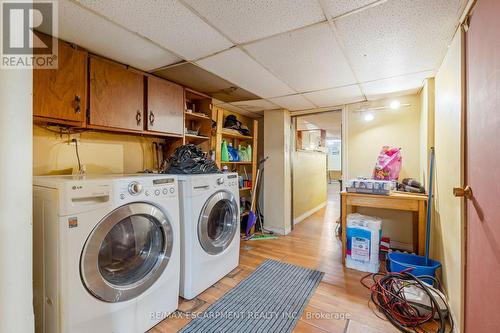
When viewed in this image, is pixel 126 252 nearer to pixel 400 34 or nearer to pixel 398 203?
pixel 400 34

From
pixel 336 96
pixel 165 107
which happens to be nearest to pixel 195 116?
pixel 165 107

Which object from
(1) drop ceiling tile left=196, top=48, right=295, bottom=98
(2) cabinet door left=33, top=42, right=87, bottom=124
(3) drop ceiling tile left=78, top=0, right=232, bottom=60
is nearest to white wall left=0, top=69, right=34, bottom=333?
(3) drop ceiling tile left=78, top=0, right=232, bottom=60

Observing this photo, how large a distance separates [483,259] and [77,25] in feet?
8.36

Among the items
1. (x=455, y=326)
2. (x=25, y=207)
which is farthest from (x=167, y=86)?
(x=455, y=326)

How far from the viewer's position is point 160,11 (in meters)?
1.24

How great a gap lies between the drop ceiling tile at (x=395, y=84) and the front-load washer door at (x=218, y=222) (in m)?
1.94

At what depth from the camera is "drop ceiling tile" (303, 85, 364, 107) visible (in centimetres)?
255

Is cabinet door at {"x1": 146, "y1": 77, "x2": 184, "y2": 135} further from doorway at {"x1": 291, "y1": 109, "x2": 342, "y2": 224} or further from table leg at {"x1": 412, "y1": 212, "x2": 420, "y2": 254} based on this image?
table leg at {"x1": 412, "y1": 212, "x2": 420, "y2": 254}

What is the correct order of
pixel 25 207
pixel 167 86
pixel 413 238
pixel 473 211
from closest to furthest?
pixel 25 207
pixel 473 211
pixel 167 86
pixel 413 238

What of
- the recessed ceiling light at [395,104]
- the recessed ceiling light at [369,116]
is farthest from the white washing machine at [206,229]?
the recessed ceiling light at [395,104]

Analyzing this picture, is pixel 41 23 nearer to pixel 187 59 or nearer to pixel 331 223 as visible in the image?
pixel 187 59

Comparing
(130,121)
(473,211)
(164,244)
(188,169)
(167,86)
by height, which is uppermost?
(167,86)

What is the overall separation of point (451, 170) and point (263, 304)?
67.3 inches

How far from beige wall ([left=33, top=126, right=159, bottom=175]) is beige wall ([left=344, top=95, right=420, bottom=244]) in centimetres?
268
